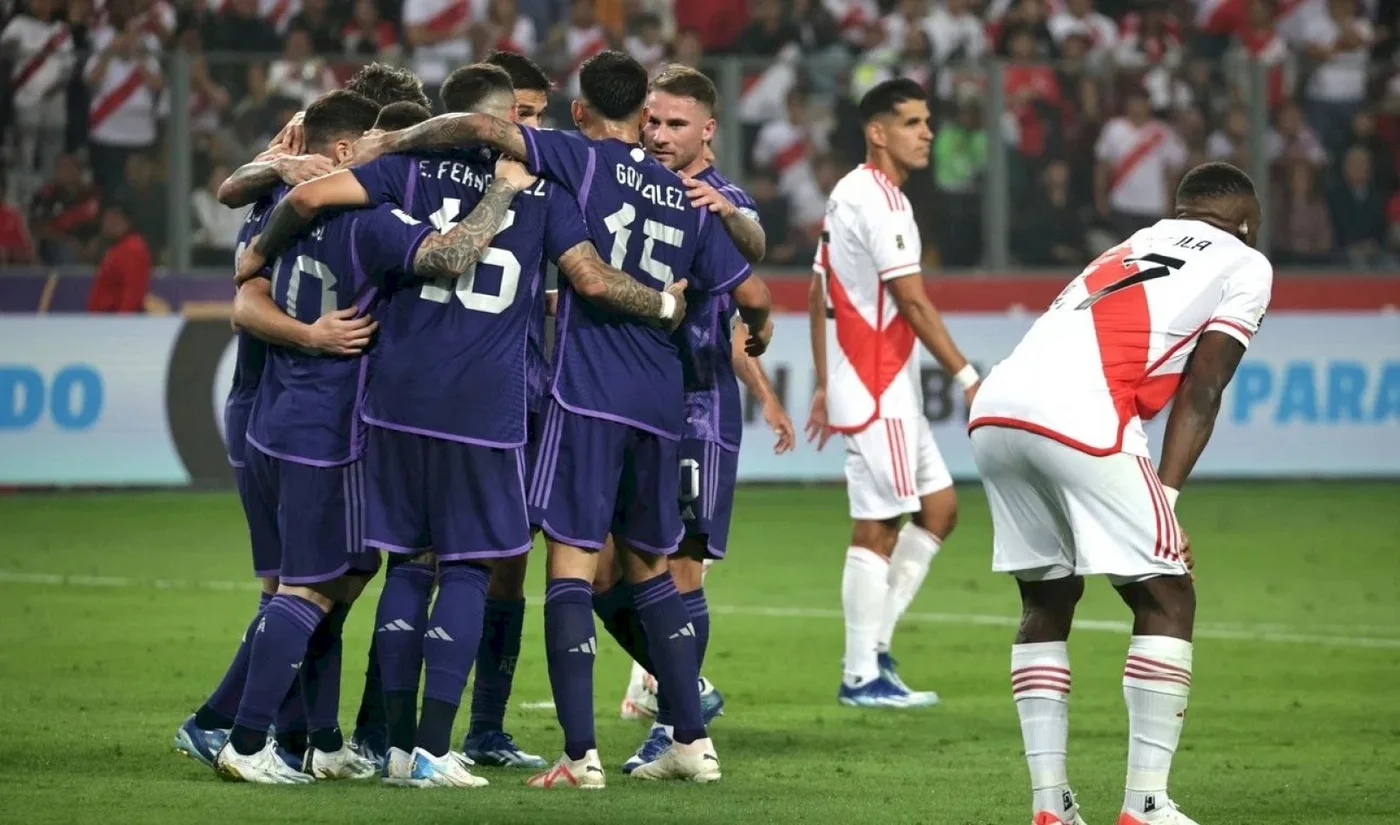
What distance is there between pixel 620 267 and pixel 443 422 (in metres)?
0.80

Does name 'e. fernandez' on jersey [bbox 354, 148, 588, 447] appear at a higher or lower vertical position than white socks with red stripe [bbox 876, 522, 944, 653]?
higher

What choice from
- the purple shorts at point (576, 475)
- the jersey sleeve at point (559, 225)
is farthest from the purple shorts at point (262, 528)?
the jersey sleeve at point (559, 225)

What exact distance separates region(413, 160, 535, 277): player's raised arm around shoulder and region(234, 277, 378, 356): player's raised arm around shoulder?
0.28 metres

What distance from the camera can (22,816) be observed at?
240 inches

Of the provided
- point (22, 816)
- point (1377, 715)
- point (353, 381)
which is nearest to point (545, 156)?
point (353, 381)

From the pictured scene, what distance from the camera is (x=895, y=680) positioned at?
9102 mm

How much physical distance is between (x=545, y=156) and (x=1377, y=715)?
13.6ft

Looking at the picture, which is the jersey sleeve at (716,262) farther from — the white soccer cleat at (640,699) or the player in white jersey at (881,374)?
the player in white jersey at (881,374)

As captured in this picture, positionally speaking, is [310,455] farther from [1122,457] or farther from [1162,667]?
[1162,667]

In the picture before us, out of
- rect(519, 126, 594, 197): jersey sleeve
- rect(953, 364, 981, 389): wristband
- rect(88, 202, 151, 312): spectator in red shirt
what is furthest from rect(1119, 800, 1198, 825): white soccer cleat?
rect(88, 202, 151, 312): spectator in red shirt

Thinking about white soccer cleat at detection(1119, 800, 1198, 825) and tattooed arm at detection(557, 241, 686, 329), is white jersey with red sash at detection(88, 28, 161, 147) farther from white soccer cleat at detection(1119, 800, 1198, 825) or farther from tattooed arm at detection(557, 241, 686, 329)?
white soccer cleat at detection(1119, 800, 1198, 825)

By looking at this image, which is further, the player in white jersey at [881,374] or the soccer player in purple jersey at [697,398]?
the player in white jersey at [881,374]

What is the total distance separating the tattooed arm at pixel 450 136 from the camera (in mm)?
6477

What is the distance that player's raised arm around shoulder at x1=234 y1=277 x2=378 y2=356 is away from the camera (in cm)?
662
